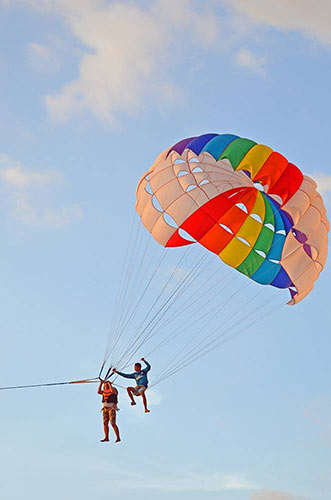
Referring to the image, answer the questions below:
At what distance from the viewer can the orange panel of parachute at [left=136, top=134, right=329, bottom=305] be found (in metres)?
15.0

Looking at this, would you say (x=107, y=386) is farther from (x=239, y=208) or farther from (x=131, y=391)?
(x=239, y=208)

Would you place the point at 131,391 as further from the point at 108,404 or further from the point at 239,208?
the point at 239,208

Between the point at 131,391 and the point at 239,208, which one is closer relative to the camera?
the point at 131,391

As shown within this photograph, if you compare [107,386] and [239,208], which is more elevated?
[239,208]

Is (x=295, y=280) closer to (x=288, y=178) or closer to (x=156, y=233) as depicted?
(x=288, y=178)

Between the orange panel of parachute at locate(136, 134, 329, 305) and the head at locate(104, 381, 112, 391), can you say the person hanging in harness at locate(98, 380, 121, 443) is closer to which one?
the head at locate(104, 381, 112, 391)

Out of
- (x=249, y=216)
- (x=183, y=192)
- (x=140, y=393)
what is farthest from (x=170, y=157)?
(x=140, y=393)

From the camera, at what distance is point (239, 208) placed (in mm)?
16328

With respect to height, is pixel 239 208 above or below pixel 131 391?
above

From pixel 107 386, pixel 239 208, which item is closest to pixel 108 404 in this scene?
pixel 107 386

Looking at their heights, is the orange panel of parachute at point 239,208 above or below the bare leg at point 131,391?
above

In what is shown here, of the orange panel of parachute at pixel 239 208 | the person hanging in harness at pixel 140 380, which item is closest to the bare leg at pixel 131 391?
the person hanging in harness at pixel 140 380

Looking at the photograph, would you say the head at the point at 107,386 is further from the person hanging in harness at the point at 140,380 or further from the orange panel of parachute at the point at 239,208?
the orange panel of parachute at the point at 239,208

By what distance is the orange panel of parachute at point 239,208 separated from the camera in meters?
15.0
